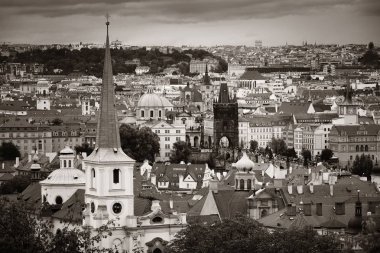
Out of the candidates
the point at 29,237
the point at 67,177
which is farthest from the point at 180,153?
the point at 29,237

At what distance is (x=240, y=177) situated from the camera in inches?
2970

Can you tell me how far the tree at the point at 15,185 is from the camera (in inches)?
3396

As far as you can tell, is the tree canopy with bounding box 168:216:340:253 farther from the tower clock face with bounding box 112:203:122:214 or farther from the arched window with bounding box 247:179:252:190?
the arched window with bounding box 247:179:252:190

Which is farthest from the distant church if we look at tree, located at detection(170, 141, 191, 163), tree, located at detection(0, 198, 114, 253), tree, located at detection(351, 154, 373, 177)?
tree, located at detection(170, 141, 191, 163)

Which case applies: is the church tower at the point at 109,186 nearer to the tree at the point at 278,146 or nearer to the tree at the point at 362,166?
the tree at the point at 362,166

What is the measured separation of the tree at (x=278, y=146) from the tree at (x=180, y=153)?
38.4 ft

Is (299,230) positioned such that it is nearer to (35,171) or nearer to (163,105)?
(35,171)

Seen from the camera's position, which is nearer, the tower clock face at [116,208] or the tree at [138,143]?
the tower clock face at [116,208]

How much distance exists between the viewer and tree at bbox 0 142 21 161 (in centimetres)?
12512

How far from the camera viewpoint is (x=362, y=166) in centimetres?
12212

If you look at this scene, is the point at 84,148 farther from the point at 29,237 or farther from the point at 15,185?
the point at 29,237

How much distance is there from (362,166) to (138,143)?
18591 millimetres

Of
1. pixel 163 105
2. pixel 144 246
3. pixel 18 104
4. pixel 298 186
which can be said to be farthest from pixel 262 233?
pixel 18 104

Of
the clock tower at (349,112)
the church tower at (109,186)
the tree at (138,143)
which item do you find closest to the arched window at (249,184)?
the church tower at (109,186)
